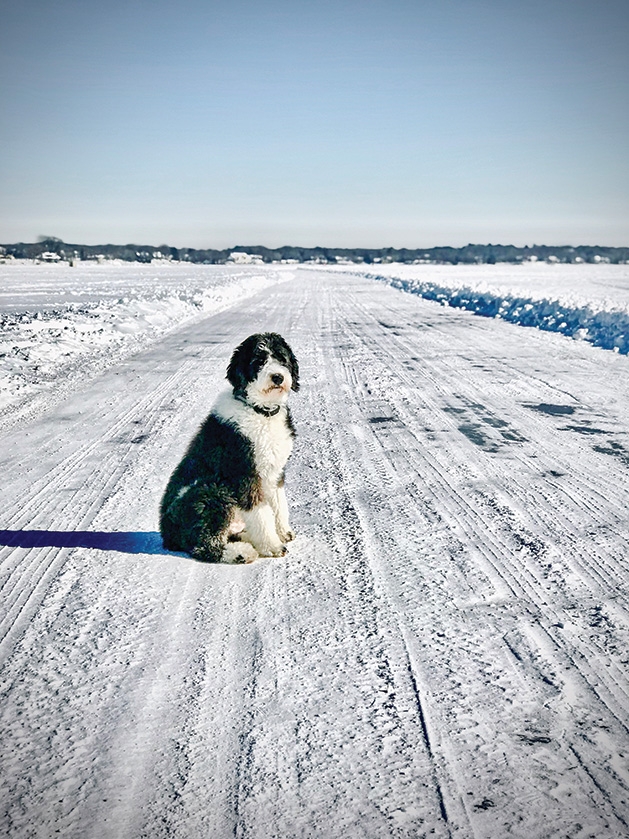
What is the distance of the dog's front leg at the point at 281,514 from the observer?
14.1ft

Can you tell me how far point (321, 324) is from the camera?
19297mm

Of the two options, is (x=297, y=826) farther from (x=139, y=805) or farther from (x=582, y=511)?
(x=582, y=511)

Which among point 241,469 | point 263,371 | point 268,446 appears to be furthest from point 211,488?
point 263,371

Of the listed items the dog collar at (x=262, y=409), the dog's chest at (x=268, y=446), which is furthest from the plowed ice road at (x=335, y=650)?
the dog collar at (x=262, y=409)

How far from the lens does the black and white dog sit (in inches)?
160

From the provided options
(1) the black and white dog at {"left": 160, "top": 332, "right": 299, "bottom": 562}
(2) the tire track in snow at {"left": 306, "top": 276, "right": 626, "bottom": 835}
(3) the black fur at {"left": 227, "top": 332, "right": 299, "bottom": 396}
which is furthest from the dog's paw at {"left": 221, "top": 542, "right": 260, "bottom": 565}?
(2) the tire track in snow at {"left": 306, "top": 276, "right": 626, "bottom": 835}

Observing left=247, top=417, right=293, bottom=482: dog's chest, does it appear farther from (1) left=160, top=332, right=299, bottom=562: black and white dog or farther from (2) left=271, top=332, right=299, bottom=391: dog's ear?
(2) left=271, top=332, right=299, bottom=391: dog's ear

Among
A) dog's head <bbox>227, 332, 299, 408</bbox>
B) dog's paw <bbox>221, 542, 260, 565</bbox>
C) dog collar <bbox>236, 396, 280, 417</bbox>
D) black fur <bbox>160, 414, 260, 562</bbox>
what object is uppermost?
dog's head <bbox>227, 332, 299, 408</bbox>

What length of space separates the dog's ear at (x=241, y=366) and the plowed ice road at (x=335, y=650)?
1.17 metres

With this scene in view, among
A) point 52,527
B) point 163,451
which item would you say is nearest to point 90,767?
point 52,527

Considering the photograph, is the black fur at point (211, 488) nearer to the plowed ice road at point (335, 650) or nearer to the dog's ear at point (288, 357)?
the plowed ice road at point (335, 650)

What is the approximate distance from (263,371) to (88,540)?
1.78 m

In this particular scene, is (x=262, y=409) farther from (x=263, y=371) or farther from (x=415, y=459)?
(x=415, y=459)

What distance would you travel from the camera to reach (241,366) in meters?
4.24
